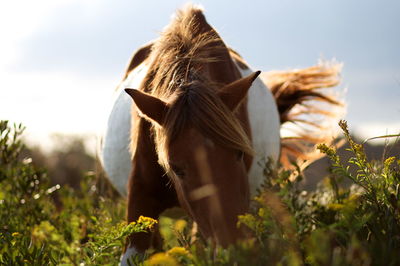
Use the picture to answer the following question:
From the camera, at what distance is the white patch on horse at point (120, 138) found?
3.78 metres

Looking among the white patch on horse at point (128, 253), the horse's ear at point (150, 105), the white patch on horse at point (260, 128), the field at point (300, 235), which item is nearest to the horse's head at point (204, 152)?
the horse's ear at point (150, 105)

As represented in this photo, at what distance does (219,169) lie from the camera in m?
2.30

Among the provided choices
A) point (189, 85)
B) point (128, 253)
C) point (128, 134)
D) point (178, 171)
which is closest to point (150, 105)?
point (189, 85)

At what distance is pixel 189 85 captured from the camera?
2.62 meters

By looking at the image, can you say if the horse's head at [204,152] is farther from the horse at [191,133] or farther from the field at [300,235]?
the field at [300,235]

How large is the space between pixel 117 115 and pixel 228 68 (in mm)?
989

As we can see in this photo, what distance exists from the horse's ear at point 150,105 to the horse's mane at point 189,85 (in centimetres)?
5

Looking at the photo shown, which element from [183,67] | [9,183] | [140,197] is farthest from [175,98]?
[9,183]

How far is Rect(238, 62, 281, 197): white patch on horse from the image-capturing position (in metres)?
3.88

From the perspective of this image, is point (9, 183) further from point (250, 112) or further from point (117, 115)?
point (250, 112)

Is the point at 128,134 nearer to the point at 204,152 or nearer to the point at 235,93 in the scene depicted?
the point at 235,93

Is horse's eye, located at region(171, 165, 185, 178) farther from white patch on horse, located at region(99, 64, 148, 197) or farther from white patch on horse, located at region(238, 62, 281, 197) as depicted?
white patch on horse, located at region(238, 62, 281, 197)

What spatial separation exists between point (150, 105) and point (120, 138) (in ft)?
4.27

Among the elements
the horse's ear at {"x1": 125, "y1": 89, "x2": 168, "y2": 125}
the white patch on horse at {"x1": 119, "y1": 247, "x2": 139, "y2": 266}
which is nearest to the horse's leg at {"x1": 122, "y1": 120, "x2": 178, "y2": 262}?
the white patch on horse at {"x1": 119, "y1": 247, "x2": 139, "y2": 266}
